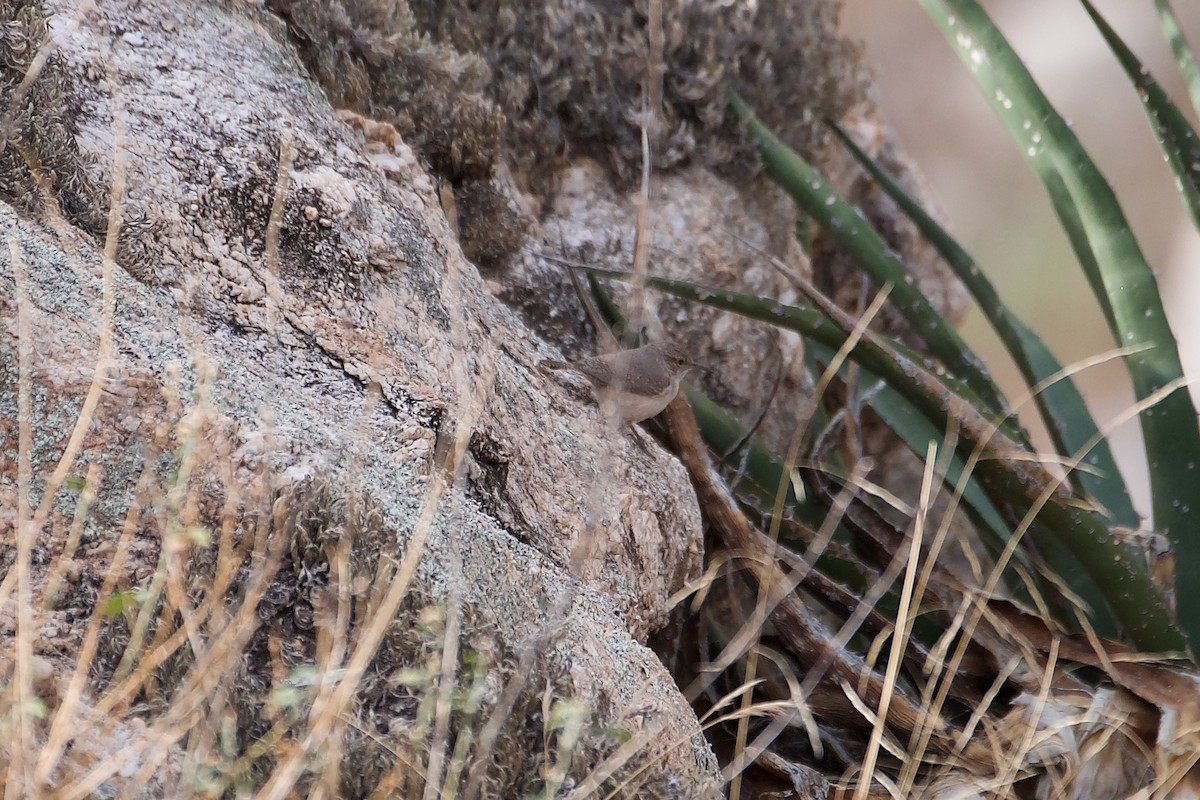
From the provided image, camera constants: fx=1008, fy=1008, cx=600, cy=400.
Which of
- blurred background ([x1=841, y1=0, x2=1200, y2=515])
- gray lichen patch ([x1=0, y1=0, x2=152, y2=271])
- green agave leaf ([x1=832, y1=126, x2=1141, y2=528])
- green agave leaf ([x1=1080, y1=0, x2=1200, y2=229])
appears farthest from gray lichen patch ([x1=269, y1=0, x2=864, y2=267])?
blurred background ([x1=841, y1=0, x2=1200, y2=515])

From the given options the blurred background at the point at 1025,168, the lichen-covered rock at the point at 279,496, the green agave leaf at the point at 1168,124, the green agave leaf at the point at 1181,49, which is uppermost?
the blurred background at the point at 1025,168

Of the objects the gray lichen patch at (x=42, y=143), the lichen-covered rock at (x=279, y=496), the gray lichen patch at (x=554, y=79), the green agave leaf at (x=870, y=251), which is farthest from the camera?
the green agave leaf at (x=870, y=251)

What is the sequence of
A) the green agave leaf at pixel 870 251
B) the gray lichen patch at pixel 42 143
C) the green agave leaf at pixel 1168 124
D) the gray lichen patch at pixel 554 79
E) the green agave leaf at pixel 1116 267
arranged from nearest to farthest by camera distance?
the gray lichen patch at pixel 42 143 → the green agave leaf at pixel 1116 267 → the green agave leaf at pixel 1168 124 → the gray lichen patch at pixel 554 79 → the green agave leaf at pixel 870 251

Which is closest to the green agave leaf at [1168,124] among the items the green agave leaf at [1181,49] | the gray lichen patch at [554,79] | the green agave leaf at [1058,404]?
the green agave leaf at [1181,49]

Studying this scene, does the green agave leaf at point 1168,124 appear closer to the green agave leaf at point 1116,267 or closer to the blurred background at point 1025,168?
the green agave leaf at point 1116,267

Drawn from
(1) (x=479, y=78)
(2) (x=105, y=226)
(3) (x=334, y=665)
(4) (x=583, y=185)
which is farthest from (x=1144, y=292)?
(2) (x=105, y=226)

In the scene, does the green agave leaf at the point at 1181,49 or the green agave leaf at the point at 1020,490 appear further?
the green agave leaf at the point at 1181,49

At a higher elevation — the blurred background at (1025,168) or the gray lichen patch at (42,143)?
the blurred background at (1025,168)
